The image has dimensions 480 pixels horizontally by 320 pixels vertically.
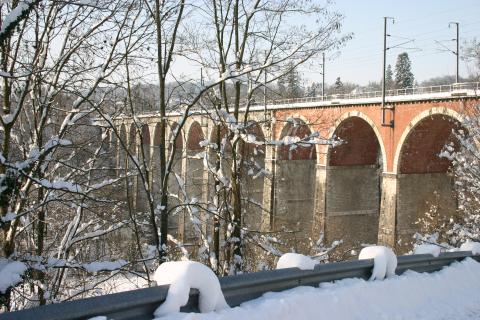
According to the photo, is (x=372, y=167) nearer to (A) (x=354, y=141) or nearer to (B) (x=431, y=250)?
(A) (x=354, y=141)

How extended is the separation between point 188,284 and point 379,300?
1.84 metres

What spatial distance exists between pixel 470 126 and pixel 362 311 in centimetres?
1469

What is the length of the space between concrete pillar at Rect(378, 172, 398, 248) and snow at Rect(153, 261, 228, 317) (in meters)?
19.7

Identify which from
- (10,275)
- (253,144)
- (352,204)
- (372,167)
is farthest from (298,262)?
(372,167)

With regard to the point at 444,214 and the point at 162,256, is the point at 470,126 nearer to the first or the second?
the point at 444,214

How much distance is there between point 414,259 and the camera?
4.66m

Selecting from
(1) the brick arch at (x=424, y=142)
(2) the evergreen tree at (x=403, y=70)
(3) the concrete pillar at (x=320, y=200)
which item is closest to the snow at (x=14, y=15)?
(1) the brick arch at (x=424, y=142)

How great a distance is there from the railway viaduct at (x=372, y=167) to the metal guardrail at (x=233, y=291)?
37.0 ft

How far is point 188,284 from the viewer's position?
2.79 metres

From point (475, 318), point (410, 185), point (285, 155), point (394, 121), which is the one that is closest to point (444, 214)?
point (410, 185)

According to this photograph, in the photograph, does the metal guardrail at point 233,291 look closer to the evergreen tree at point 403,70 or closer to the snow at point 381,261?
the snow at point 381,261

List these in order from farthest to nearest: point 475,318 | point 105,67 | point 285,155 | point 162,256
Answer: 1. point 285,155
2. point 162,256
3. point 105,67
4. point 475,318

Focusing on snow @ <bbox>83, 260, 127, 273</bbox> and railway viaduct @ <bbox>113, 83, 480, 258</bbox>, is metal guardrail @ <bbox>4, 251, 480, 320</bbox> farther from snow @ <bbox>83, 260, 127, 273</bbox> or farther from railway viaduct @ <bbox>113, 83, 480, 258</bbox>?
railway viaduct @ <bbox>113, 83, 480, 258</bbox>

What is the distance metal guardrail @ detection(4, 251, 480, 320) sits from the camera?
2.26 meters
